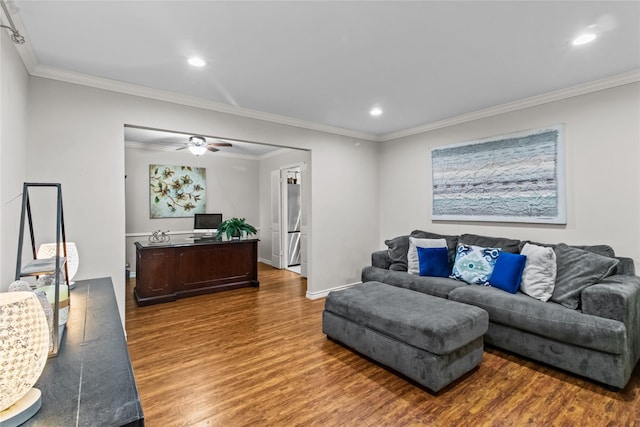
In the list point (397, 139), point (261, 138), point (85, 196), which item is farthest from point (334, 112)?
point (85, 196)

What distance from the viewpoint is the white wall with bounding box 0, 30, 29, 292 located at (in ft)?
6.14

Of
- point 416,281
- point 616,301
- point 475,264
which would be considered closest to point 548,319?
point 616,301

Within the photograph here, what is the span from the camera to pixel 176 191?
6355 millimetres

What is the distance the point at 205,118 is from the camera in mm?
3453

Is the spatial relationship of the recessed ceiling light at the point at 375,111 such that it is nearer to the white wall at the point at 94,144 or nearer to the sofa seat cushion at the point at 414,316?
the white wall at the point at 94,144

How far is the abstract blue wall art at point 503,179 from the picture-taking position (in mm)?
3270

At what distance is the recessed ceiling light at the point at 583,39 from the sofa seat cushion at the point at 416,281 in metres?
2.28

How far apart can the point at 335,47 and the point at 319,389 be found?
254 centimetres

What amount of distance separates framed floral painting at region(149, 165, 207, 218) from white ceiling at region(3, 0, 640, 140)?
11.2ft

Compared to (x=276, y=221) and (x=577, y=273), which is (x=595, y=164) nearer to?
(x=577, y=273)

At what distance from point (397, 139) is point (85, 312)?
4457 mm

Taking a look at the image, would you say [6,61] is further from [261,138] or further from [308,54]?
[261,138]

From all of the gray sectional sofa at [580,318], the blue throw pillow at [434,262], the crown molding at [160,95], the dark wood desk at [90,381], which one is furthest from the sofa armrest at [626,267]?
the dark wood desk at [90,381]

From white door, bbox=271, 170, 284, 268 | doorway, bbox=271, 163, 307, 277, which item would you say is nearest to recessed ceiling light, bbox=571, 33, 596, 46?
doorway, bbox=271, 163, 307, 277
